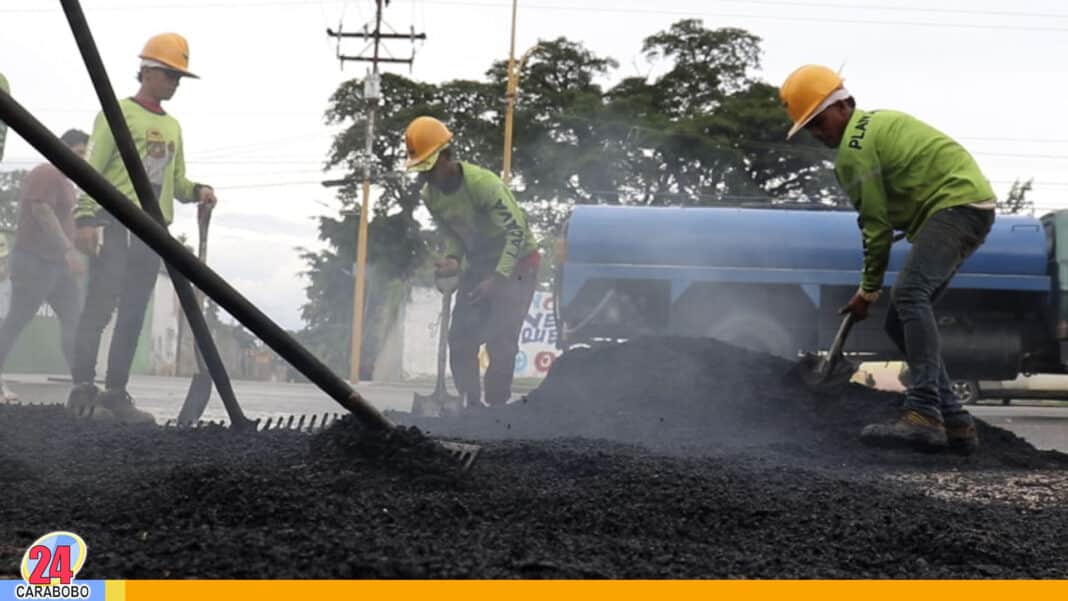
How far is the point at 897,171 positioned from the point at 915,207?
0.22m

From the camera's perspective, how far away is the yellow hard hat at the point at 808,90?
5.38m

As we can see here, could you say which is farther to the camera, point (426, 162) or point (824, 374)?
point (426, 162)

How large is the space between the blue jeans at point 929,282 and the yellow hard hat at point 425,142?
2.83 meters

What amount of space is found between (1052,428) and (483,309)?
557 centimetres

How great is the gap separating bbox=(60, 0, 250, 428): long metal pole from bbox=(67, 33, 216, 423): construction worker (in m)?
1.30

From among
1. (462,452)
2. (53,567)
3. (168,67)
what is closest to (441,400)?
(168,67)

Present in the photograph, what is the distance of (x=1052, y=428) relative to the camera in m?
10.1

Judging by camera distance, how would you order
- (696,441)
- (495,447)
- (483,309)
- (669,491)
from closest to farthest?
(669,491), (495,447), (696,441), (483,309)

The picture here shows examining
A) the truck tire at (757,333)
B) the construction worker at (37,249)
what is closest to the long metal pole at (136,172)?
the construction worker at (37,249)

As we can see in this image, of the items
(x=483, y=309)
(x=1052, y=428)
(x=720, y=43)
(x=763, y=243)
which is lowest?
(x=1052, y=428)

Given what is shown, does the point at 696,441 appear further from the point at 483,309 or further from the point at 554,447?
the point at 483,309

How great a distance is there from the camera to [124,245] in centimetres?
593

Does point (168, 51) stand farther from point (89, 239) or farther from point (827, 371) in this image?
point (827, 371)

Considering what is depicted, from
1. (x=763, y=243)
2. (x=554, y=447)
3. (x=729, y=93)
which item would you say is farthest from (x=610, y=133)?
(x=554, y=447)
